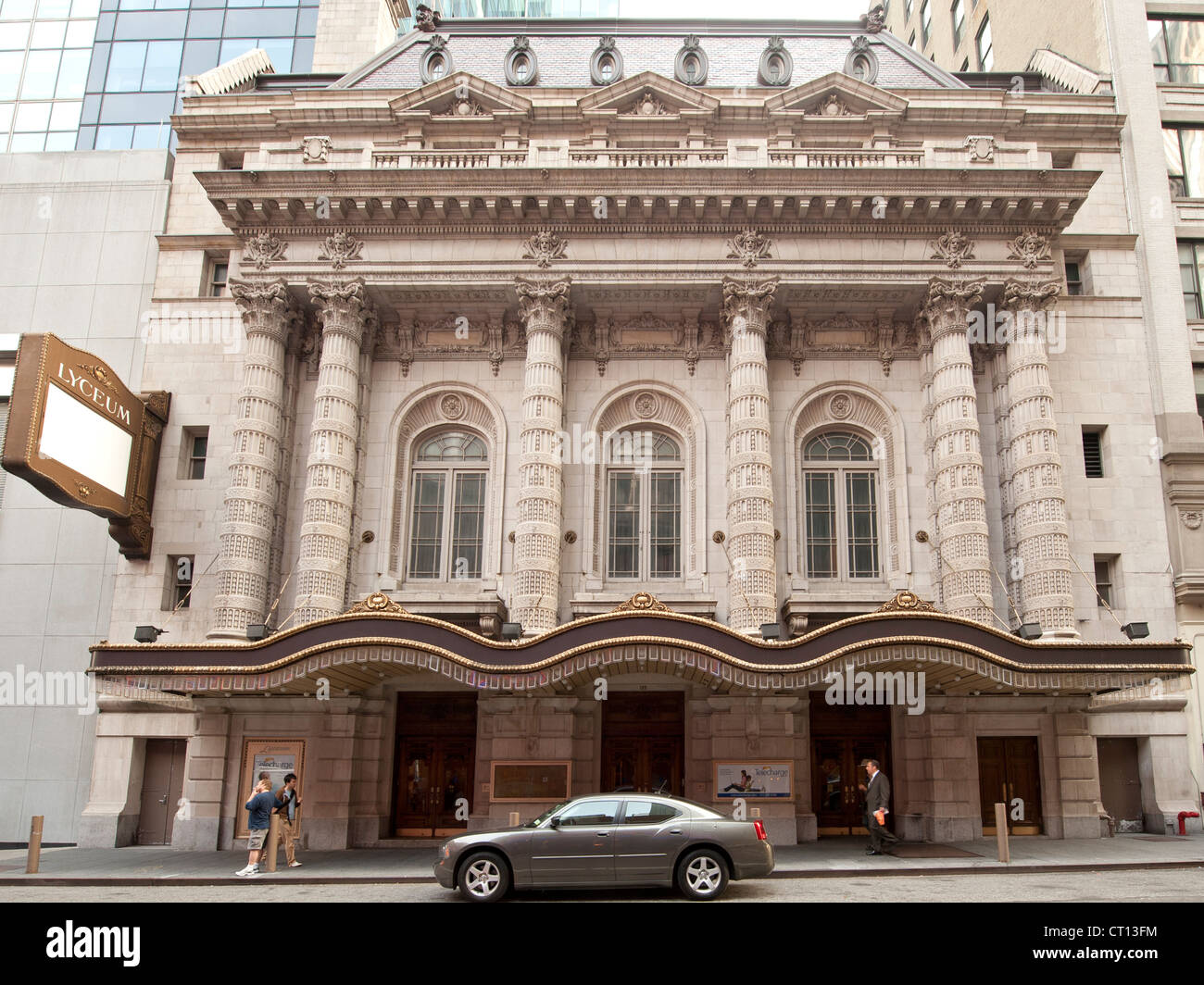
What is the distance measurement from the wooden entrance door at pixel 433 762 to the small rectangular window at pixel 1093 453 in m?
16.2

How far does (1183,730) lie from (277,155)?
25.8m

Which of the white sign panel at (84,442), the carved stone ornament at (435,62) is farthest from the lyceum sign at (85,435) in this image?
the carved stone ornament at (435,62)

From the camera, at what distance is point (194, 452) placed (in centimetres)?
2461

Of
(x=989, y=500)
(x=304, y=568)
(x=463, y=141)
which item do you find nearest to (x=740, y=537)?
(x=989, y=500)

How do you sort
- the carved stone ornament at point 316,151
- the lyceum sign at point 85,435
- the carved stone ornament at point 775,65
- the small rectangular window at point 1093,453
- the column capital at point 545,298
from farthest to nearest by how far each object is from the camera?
1. the carved stone ornament at point 775,65
2. the small rectangular window at point 1093,453
3. the carved stone ornament at point 316,151
4. the column capital at point 545,298
5. the lyceum sign at point 85,435

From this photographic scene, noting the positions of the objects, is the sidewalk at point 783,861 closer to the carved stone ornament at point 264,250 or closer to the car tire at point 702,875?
the car tire at point 702,875

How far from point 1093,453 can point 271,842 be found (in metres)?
20.8

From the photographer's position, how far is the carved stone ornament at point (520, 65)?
27344 mm

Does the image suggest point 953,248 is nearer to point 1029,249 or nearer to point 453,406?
point 1029,249

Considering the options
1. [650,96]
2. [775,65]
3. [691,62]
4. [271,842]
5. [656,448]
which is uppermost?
[691,62]

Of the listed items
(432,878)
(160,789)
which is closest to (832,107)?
(432,878)

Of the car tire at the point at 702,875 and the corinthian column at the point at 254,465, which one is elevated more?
the corinthian column at the point at 254,465

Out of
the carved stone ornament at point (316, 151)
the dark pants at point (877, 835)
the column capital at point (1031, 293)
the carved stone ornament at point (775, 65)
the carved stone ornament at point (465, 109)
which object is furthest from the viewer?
the carved stone ornament at point (775, 65)

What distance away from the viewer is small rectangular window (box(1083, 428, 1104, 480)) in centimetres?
2378
